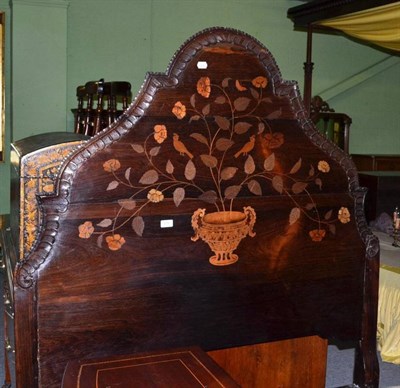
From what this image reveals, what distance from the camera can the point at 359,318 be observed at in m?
1.93

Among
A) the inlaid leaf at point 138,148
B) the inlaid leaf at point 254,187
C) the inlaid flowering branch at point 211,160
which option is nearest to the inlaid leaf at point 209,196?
the inlaid flowering branch at point 211,160

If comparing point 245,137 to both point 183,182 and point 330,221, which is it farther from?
point 330,221

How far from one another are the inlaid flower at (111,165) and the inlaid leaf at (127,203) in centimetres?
9

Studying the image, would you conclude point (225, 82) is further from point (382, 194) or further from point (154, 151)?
point (382, 194)

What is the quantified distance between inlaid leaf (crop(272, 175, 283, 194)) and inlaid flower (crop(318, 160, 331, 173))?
0.14 m

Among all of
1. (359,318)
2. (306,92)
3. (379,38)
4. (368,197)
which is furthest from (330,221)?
(306,92)

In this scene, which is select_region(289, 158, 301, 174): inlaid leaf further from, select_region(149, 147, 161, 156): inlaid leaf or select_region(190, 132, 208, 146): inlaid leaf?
select_region(149, 147, 161, 156): inlaid leaf

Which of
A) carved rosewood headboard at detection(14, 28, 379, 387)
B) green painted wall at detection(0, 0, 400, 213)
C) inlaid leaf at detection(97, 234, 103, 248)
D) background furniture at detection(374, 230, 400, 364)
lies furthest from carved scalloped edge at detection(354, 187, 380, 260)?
green painted wall at detection(0, 0, 400, 213)

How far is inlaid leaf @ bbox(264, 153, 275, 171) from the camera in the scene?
168cm

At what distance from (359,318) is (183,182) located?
81cm

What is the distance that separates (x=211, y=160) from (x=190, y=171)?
7cm

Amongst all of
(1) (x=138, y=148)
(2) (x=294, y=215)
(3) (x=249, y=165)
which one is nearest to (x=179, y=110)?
(1) (x=138, y=148)

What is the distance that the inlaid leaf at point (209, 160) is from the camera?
1601mm

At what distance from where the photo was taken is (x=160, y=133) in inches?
60.8
